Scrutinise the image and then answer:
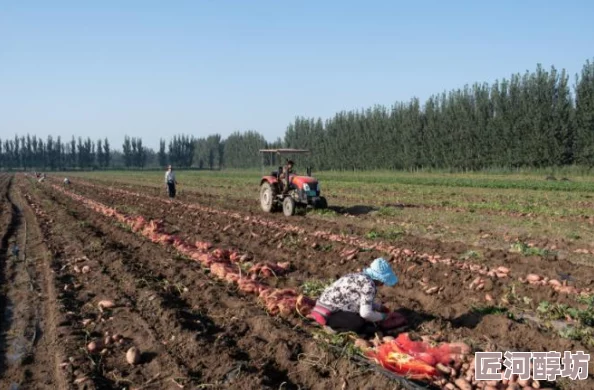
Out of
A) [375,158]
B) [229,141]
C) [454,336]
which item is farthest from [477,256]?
[229,141]

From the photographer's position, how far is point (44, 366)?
4.85m

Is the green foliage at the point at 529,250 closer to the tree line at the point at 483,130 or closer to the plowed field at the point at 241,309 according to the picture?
the plowed field at the point at 241,309

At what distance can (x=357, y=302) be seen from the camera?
5.19m

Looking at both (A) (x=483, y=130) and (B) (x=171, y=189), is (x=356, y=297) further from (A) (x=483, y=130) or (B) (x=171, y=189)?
(A) (x=483, y=130)

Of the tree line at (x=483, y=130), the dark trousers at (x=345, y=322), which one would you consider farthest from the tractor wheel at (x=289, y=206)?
the tree line at (x=483, y=130)

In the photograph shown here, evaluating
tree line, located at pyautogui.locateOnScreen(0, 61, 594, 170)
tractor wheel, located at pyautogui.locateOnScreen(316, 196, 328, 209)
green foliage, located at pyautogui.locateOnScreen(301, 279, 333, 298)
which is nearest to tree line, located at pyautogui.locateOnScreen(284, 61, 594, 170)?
tree line, located at pyautogui.locateOnScreen(0, 61, 594, 170)

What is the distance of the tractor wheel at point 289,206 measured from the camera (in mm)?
14555

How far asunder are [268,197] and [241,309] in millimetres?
9680

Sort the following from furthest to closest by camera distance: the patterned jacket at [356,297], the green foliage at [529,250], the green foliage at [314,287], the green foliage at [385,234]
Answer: the green foliage at [385,234] → the green foliage at [529,250] → the green foliage at [314,287] → the patterned jacket at [356,297]

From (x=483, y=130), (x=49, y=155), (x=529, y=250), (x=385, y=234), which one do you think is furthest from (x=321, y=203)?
(x=49, y=155)

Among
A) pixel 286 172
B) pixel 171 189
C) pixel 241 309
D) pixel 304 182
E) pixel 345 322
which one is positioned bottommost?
pixel 241 309

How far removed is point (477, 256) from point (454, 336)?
148 inches

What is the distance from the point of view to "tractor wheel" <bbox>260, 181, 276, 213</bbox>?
15531mm

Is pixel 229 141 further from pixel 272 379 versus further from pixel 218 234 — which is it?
pixel 272 379
